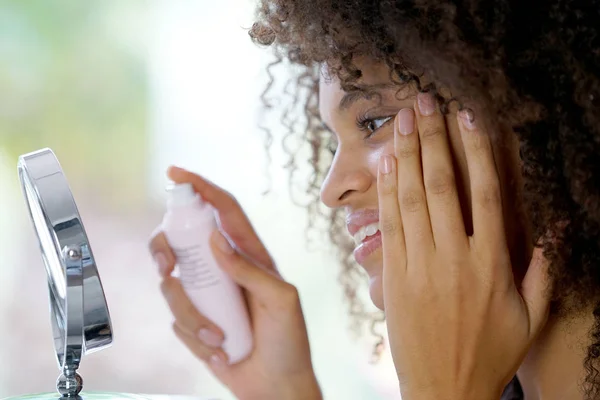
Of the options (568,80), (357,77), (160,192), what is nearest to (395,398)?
(160,192)

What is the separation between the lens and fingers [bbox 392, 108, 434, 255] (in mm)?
1059

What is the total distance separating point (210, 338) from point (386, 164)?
0.40 metres

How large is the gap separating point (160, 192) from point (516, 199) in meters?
0.93

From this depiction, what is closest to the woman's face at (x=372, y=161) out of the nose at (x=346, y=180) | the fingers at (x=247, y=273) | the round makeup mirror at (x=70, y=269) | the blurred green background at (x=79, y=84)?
the nose at (x=346, y=180)

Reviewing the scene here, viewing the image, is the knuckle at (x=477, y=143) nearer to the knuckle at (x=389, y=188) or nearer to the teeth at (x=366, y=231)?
the knuckle at (x=389, y=188)

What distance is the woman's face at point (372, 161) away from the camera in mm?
1076

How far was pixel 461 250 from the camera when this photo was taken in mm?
1057

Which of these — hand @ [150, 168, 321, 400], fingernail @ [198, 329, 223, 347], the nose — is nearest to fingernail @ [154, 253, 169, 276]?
hand @ [150, 168, 321, 400]

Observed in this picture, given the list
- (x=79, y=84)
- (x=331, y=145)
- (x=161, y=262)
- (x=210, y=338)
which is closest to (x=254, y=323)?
(x=210, y=338)

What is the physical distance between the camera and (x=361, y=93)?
3.66ft

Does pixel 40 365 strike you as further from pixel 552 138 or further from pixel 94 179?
pixel 552 138

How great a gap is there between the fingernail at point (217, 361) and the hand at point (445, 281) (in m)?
0.34

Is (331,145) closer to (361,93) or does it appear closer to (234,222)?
(234,222)

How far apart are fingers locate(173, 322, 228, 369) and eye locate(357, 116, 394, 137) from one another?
43 cm
